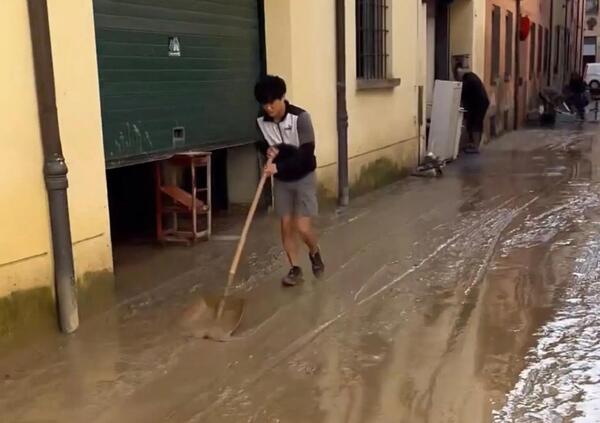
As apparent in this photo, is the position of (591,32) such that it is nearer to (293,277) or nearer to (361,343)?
(293,277)

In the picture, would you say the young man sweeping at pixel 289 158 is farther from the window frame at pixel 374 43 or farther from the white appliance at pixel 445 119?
the white appliance at pixel 445 119

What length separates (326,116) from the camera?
350 inches

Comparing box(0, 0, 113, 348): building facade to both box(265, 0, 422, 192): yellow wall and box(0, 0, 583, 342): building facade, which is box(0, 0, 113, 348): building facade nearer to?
box(0, 0, 583, 342): building facade

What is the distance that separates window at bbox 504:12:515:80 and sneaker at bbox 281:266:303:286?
15070mm

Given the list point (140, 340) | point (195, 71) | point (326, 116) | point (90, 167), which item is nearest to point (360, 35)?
point (326, 116)

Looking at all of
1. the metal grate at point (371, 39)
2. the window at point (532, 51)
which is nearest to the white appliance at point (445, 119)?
the metal grate at point (371, 39)

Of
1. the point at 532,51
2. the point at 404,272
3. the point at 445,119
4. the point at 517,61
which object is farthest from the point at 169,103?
the point at 532,51

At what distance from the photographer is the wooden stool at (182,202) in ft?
22.9

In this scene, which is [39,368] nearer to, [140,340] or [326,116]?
[140,340]

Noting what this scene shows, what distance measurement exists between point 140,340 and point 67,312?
1.62 ft

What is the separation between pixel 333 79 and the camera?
9.03 meters

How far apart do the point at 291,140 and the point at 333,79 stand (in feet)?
11.6

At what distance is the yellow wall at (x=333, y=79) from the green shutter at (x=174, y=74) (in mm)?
323

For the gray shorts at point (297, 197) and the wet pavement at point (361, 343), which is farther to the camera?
the gray shorts at point (297, 197)
